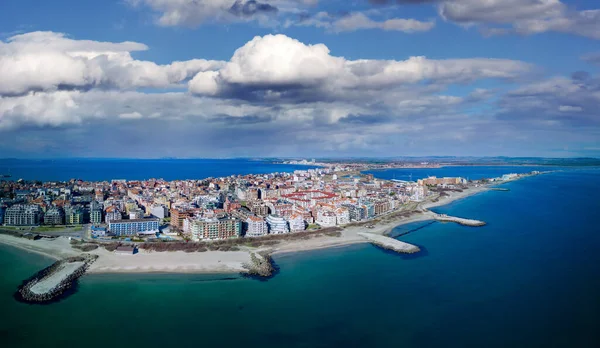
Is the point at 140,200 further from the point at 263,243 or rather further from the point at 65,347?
the point at 65,347

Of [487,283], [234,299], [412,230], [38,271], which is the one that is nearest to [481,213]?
[412,230]

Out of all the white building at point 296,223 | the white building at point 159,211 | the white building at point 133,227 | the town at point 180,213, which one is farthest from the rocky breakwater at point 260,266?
the white building at point 159,211

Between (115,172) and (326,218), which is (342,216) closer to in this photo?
(326,218)

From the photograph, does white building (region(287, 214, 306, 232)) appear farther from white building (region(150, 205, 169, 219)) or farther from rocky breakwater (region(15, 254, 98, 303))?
rocky breakwater (region(15, 254, 98, 303))

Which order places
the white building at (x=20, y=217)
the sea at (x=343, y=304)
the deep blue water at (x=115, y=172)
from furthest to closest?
the deep blue water at (x=115, y=172) → the white building at (x=20, y=217) → the sea at (x=343, y=304)

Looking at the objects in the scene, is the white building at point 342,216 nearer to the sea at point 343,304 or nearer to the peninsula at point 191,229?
the peninsula at point 191,229

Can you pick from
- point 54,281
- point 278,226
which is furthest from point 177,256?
point 278,226
